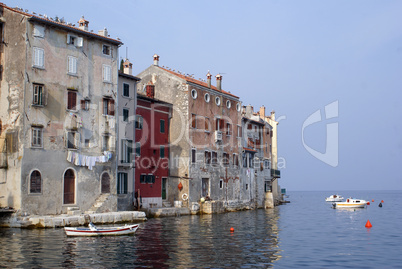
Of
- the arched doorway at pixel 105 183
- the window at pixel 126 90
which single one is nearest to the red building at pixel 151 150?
the window at pixel 126 90

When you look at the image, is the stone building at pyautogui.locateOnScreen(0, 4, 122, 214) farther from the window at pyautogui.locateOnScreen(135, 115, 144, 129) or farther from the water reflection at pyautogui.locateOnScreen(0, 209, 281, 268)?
the window at pyautogui.locateOnScreen(135, 115, 144, 129)

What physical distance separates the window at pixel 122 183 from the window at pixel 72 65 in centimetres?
1027

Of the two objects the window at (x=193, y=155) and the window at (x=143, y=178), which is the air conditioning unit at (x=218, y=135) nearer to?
the window at (x=193, y=155)

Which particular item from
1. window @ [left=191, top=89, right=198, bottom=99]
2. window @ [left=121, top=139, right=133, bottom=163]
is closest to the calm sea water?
window @ [left=121, top=139, right=133, bottom=163]

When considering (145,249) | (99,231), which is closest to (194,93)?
(99,231)

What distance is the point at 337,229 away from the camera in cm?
3944

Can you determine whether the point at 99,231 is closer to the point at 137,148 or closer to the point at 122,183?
the point at 122,183

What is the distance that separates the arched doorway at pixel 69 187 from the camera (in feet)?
119

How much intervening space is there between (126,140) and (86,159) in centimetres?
655

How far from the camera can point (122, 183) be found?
43.2 meters

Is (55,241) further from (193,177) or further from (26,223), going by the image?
(193,177)

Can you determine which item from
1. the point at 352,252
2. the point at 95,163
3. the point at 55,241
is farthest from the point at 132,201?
the point at 352,252

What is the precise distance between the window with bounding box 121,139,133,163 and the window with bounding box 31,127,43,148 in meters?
9.55

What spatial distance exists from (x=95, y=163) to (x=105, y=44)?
32.8 ft
